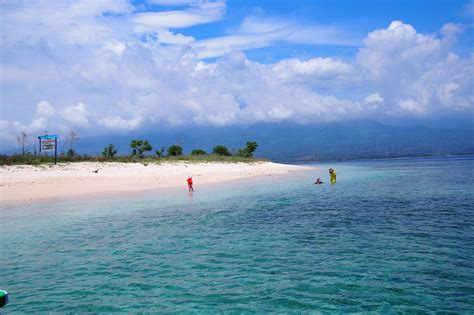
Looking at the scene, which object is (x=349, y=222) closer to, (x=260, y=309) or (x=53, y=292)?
(x=260, y=309)

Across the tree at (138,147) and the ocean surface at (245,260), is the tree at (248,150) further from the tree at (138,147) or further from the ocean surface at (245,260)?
the ocean surface at (245,260)

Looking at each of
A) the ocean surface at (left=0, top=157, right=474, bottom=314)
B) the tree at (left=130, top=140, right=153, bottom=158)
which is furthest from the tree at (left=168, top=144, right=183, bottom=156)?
the ocean surface at (left=0, top=157, right=474, bottom=314)

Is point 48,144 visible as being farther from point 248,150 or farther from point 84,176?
point 248,150

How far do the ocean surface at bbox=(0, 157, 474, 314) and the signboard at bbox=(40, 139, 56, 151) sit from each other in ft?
93.2

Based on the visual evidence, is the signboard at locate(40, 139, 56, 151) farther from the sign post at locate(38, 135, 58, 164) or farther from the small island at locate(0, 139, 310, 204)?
the small island at locate(0, 139, 310, 204)

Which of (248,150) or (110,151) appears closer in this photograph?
(110,151)

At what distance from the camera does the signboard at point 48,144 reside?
4894 cm

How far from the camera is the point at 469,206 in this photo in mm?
22000

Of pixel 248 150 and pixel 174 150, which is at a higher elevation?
pixel 248 150

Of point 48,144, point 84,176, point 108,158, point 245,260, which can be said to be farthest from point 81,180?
point 245,260

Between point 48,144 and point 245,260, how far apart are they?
44.2 metres

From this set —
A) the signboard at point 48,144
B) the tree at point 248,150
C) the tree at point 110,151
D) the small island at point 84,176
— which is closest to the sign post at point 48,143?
the signboard at point 48,144

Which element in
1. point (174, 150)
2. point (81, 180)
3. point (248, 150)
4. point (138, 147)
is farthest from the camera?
point (248, 150)

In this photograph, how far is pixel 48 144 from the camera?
4912 cm
